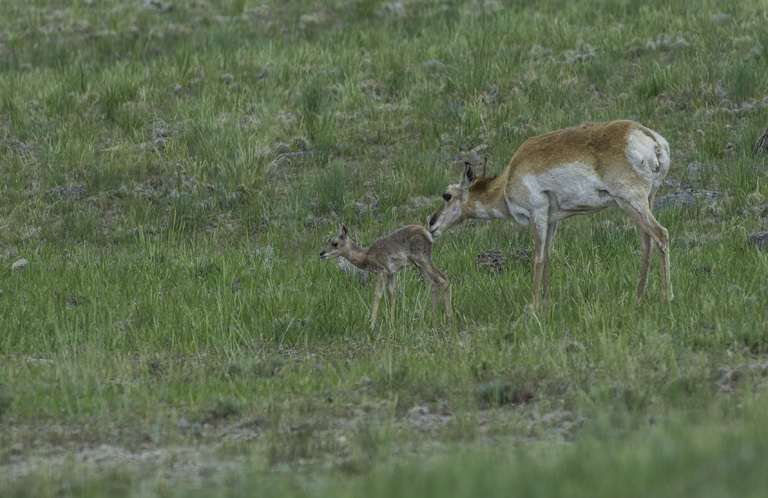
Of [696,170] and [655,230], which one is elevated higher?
[655,230]

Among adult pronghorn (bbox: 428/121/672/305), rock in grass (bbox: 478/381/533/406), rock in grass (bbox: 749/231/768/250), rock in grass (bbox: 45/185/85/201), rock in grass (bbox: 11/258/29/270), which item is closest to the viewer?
rock in grass (bbox: 478/381/533/406)

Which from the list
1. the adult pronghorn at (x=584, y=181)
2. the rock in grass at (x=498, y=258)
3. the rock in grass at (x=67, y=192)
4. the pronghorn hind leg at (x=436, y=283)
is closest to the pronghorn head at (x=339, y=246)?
the pronghorn hind leg at (x=436, y=283)

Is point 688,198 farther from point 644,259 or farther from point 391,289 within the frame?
point 391,289

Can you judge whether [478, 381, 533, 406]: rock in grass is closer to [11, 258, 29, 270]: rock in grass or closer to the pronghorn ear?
the pronghorn ear

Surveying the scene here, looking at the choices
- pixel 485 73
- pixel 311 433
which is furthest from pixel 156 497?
pixel 485 73

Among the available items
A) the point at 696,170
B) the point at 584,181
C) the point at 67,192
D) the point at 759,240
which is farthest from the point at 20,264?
the point at 696,170

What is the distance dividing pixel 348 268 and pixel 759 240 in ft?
14.4

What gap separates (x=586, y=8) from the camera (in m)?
18.7

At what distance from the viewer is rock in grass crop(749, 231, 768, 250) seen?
32.7 feet

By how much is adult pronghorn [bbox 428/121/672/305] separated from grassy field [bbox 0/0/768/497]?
1.83ft

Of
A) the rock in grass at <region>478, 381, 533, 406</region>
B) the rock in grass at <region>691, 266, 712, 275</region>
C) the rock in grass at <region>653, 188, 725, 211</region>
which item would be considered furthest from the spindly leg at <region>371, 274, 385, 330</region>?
the rock in grass at <region>653, 188, 725, 211</region>

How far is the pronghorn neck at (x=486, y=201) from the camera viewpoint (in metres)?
9.58

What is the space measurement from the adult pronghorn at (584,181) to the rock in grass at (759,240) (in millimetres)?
1611

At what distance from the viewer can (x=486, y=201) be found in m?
9.65
